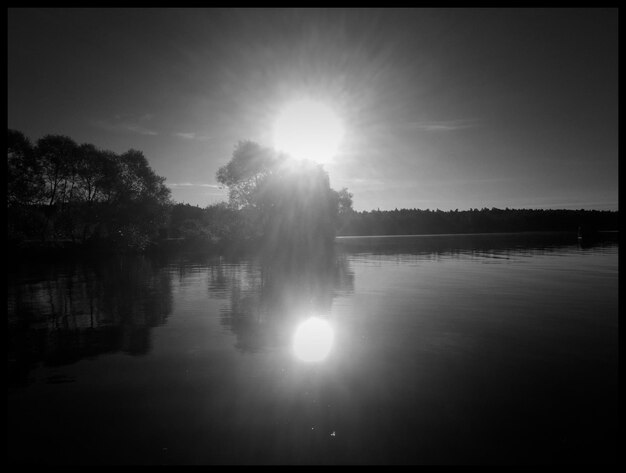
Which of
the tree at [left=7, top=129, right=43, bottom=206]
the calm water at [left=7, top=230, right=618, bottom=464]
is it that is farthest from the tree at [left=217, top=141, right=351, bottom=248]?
the calm water at [left=7, top=230, right=618, bottom=464]

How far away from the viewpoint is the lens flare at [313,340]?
9.30 meters

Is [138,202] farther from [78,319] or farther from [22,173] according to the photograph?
[78,319]

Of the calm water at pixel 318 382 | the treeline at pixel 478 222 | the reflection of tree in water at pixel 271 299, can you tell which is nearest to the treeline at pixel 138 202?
the reflection of tree in water at pixel 271 299

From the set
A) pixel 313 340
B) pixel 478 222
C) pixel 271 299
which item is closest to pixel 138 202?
pixel 271 299

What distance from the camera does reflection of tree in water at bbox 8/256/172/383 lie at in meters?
9.74

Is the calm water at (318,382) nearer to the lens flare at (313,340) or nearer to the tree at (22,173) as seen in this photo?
the lens flare at (313,340)

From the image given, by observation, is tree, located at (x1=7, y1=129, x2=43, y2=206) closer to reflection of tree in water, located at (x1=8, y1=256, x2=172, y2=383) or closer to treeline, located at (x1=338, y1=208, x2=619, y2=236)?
reflection of tree in water, located at (x1=8, y1=256, x2=172, y2=383)

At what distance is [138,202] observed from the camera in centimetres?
6128

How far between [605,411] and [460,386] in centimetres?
229

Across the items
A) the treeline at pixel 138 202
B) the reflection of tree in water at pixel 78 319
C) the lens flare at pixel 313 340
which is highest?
the treeline at pixel 138 202

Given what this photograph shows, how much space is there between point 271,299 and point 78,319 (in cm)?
752

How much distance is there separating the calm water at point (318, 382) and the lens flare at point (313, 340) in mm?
81

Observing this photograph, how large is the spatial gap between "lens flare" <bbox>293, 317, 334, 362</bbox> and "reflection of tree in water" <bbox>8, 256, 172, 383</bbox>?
411cm

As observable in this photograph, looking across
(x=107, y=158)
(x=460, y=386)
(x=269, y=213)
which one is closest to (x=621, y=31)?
(x=460, y=386)
